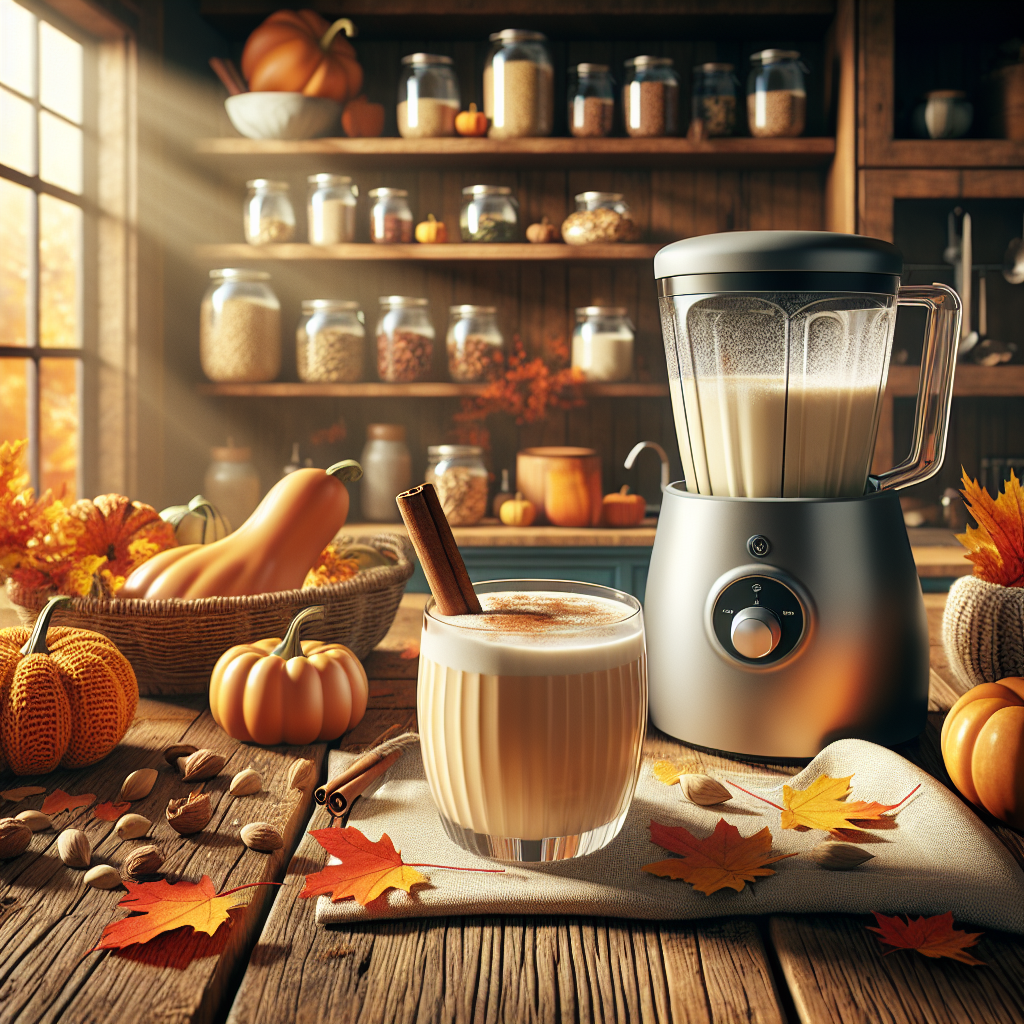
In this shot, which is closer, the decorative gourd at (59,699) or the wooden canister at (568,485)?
the decorative gourd at (59,699)

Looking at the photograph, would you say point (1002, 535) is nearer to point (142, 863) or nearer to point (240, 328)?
point (142, 863)

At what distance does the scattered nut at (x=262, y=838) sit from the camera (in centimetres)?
54

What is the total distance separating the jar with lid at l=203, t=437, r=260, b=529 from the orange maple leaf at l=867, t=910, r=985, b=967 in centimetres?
223

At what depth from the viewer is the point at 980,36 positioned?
2.58 meters

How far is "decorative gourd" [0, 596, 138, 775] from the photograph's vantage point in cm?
65

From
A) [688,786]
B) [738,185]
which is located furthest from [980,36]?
[688,786]

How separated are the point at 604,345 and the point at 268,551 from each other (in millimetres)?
1727

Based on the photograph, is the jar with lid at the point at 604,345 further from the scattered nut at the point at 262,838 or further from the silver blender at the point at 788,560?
the scattered nut at the point at 262,838

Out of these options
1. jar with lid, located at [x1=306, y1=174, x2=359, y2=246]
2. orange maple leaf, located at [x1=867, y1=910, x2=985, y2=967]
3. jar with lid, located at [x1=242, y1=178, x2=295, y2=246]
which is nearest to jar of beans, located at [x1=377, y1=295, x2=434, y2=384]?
jar with lid, located at [x1=306, y1=174, x2=359, y2=246]

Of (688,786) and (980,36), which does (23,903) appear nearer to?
(688,786)

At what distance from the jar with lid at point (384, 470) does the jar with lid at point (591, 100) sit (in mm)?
932

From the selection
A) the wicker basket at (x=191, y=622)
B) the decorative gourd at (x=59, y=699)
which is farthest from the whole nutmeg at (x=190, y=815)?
the wicker basket at (x=191, y=622)

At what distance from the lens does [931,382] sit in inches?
33.4

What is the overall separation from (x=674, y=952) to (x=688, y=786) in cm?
16
